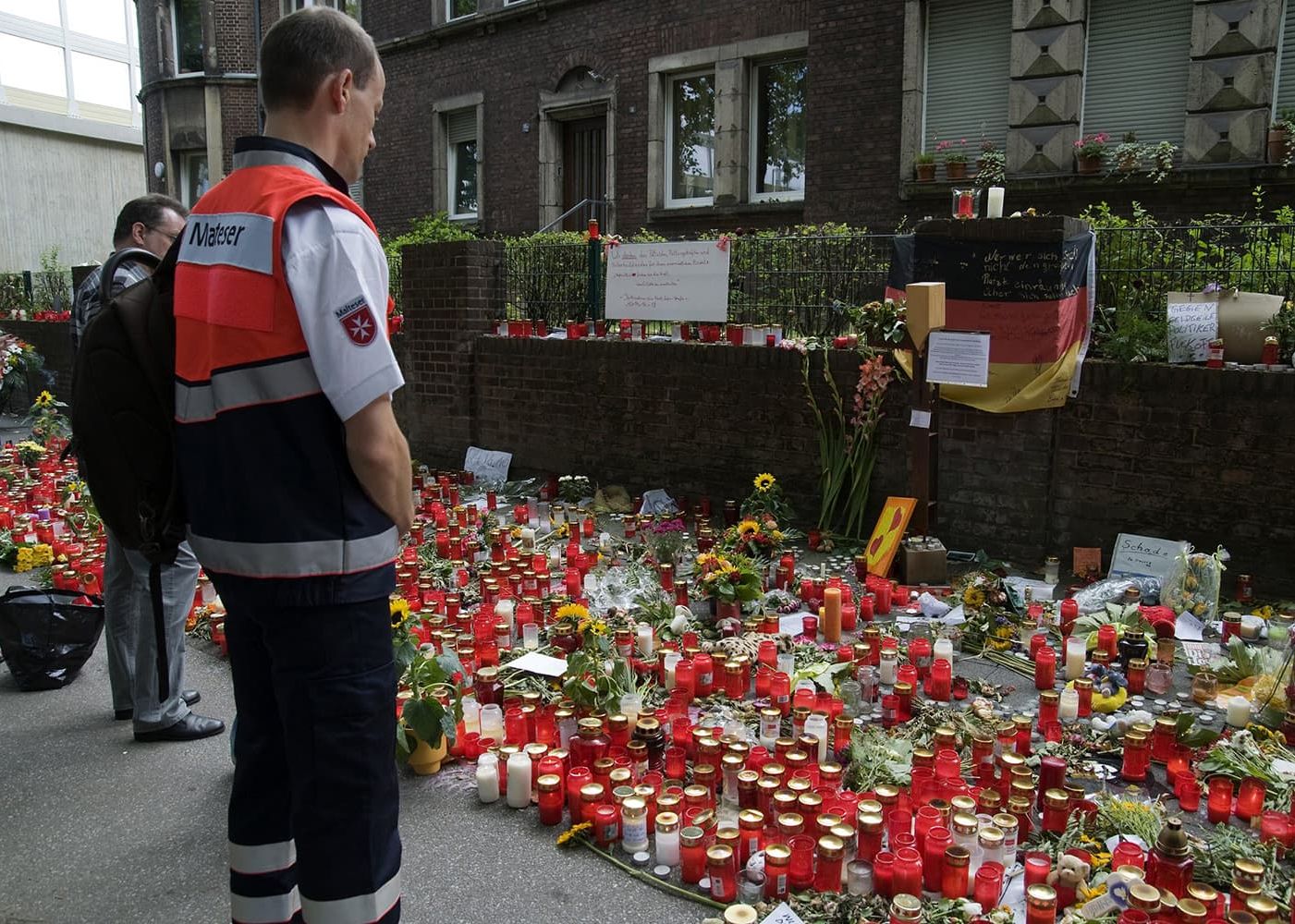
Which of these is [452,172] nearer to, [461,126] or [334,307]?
[461,126]

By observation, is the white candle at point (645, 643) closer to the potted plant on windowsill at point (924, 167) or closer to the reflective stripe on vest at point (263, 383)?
the reflective stripe on vest at point (263, 383)

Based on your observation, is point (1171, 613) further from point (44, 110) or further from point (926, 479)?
point (44, 110)

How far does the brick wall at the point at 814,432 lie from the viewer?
603cm

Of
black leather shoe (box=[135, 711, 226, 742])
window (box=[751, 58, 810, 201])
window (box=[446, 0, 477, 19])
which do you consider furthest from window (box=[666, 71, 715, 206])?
black leather shoe (box=[135, 711, 226, 742])

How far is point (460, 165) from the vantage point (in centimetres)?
1858

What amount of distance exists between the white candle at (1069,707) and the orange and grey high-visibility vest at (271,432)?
3.33 metres

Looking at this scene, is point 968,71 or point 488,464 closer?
point 488,464

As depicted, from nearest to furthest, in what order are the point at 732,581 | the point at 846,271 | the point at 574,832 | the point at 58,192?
1. the point at 574,832
2. the point at 732,581
3. the point at 846,271
4. the point at 58,192

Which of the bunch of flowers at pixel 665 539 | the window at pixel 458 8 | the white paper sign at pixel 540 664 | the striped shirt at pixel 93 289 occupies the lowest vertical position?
the white paper sign at pixel 540 664

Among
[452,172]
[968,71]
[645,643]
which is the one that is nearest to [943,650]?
[645,643]

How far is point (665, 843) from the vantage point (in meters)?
3.24

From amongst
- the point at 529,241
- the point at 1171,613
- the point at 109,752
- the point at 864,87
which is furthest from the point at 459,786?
the point at 864,87

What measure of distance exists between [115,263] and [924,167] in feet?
34.3

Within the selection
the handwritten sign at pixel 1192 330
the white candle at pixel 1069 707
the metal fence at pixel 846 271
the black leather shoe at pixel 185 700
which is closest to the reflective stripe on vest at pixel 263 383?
the black leather shoe at pixel 185 700
